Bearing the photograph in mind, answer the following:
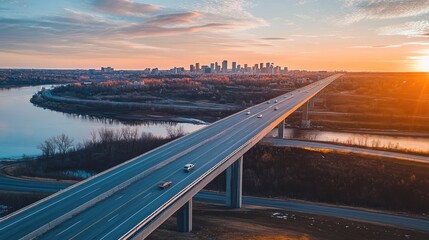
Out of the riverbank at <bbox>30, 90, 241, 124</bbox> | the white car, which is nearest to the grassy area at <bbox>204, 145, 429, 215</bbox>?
the white car

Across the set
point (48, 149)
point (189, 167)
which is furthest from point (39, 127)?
point (189, 167)

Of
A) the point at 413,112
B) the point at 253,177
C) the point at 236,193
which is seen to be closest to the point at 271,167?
the point at 253,177

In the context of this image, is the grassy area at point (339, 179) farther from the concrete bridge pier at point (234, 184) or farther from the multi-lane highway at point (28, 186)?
Result: the multi-lane highway at point (28, 186)

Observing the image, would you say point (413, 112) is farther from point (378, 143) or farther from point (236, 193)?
point (236, 193)

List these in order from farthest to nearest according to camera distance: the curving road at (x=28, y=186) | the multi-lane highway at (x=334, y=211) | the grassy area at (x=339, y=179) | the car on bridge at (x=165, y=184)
Result: the grassy area at (x=339, y=179) < the curving road at (x=28, y=186) < the multi-lane highway at (x=334, y=211) < the car on bridge at (x=165, y=184)

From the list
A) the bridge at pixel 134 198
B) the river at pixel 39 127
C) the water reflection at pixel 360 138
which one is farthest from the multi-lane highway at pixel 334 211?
the river at pixel 39 127

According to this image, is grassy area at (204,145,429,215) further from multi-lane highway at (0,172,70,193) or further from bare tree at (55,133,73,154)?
bare tree at (55,133,73,154)
